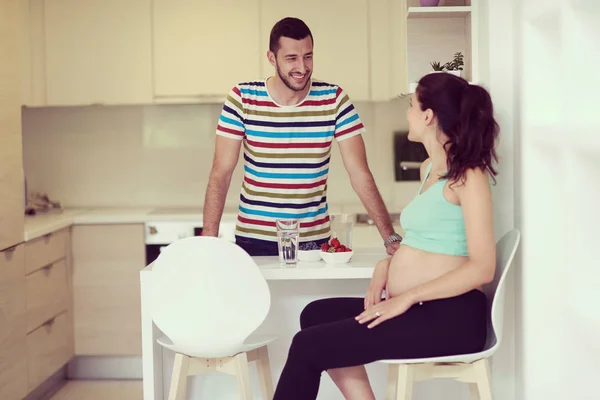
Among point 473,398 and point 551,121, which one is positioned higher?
point 551,121

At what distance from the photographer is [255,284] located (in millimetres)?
2369

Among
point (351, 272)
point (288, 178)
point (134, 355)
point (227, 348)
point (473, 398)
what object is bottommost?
point (134, 355)

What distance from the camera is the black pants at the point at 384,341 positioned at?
7.19ft

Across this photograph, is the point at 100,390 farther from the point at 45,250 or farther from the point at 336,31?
the point at 336,31

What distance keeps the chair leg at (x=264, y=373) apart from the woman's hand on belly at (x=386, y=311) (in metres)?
0.48

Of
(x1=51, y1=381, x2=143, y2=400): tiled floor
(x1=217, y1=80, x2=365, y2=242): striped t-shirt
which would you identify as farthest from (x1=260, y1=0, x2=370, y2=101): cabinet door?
(x1=51, y1=381, x2=143, y2=400): tiled floor

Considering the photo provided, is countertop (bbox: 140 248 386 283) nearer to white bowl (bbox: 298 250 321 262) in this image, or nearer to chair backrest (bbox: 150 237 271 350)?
white bowl (bbox: 298 250 321 262)

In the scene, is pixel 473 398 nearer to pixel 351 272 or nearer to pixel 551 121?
pixel 351 272

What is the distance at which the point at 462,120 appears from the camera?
7.40 feet

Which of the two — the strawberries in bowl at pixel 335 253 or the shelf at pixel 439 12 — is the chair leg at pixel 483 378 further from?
the shelf at pixel 439 12

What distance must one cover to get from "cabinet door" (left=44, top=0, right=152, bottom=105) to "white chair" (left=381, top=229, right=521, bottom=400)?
2.85 metres

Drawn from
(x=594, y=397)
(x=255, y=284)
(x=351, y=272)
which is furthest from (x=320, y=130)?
(x=594, y=397)

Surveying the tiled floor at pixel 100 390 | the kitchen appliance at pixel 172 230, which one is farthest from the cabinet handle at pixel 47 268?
the tiled floor at pixel 100 390

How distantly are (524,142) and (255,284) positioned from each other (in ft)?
2.80
